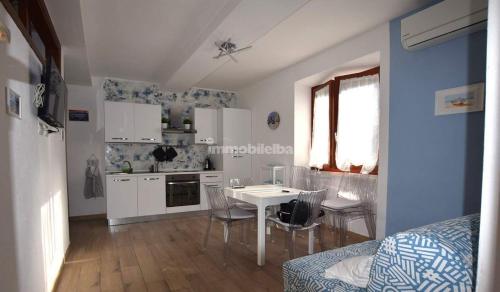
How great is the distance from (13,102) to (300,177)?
11.3ft

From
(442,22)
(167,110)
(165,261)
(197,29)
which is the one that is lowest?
(165,261)

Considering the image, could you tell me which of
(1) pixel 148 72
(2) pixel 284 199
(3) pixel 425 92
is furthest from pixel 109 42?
(3) pixel 425 92

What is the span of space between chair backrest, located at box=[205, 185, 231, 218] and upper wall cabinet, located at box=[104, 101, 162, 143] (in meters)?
2.36

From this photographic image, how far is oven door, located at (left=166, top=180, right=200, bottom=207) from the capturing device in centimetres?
456

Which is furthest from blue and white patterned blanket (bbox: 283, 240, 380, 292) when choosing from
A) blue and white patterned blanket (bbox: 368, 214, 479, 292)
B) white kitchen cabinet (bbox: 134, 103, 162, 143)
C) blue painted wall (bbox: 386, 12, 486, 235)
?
white kitchen cabinet (bbox: 134, 103, 162, 143)

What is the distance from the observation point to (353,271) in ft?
4.39

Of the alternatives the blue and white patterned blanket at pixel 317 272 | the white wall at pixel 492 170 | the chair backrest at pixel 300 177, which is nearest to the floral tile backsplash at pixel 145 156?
the chair backrest at pixel 300 177

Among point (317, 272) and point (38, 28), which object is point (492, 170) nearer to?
point (317, 272)

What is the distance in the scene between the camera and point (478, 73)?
2088 mm

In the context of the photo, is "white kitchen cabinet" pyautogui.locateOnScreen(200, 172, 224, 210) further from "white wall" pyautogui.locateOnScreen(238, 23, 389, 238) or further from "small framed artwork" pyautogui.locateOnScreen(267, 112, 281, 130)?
"small framed artwork" pyautogui.locateOnScreen(267, 112, 281, 130)

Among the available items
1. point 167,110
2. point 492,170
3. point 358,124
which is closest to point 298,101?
point 358,124

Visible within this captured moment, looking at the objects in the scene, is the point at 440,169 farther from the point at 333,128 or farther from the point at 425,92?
the point at 333,128

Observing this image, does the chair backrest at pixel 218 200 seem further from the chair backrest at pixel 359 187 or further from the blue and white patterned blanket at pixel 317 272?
the chair backrest at pixel 359 187

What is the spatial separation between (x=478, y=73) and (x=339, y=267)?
1999 mm
